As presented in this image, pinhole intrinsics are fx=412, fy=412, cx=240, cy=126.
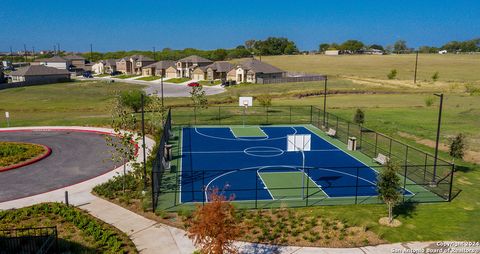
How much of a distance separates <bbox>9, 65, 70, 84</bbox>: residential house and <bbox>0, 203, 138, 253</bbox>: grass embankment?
9107cm

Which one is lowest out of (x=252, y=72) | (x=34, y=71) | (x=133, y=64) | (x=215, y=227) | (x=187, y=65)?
(x=215, y=227)

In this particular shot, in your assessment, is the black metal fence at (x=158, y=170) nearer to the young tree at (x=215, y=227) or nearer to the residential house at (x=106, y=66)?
the young tree at (x=215, y=227)

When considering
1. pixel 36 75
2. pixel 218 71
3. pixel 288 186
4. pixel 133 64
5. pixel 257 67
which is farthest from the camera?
pixel 133 64

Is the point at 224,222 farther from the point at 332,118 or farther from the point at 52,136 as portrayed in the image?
the point at 332,118

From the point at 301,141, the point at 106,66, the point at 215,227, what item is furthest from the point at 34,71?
the point at 215,227

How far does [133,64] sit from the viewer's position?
146 m

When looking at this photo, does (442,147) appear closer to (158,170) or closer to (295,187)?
(295,187)

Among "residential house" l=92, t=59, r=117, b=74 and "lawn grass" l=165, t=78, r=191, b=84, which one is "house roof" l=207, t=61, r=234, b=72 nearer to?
"lawn grass" l=165, t=78, r=191, b=84

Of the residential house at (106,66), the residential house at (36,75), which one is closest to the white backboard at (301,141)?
the residential house at (36,75)

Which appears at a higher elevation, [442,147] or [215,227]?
[215,227]

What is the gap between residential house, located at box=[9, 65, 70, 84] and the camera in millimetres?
105062

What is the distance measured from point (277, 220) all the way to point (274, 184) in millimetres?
5555

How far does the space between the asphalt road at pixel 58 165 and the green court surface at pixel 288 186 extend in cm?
1112

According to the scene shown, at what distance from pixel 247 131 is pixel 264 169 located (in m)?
13.6
